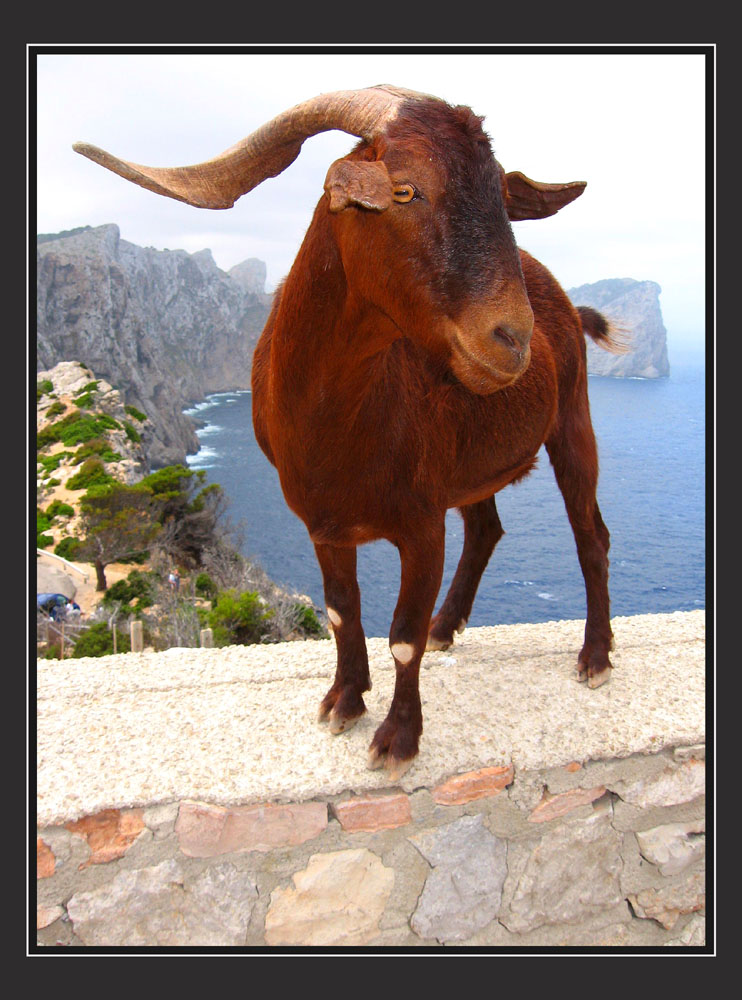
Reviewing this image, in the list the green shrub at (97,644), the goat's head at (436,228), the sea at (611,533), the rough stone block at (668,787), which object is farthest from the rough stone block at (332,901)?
the sea at (611,533)

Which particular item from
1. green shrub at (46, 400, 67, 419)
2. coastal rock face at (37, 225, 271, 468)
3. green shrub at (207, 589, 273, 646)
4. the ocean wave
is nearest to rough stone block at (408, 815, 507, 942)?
green shrub at (207, 589, 273, 646)

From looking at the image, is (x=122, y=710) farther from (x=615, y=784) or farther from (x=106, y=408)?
(x=106, y=408)

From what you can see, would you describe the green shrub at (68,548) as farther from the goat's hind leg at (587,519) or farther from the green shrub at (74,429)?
the goat's hind leg at (587,519)

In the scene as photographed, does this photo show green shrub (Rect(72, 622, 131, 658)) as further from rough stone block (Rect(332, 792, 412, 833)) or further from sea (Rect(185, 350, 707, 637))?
rough stone block (Rect(332, 792, 412, 833))

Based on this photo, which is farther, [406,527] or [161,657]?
[161,657]

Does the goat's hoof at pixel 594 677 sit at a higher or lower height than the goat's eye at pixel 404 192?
lower

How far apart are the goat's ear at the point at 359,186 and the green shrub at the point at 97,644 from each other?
11.4 metres

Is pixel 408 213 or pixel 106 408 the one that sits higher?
pixel 106 408

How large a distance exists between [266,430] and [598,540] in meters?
1.94

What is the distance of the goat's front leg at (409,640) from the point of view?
2836 mm

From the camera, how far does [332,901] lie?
3072 mm

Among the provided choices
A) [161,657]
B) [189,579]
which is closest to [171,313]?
[189,579]

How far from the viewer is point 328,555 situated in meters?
3.18

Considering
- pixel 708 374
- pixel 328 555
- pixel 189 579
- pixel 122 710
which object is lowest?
pixel 189 579
